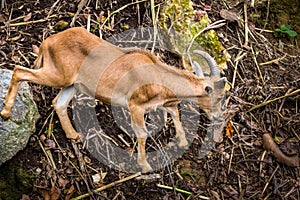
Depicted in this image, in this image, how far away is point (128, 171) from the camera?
5824mm

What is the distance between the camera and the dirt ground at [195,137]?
570cm

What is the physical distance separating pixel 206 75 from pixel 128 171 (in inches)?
58.0

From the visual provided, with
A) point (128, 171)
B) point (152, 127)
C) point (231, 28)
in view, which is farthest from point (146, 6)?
point (128, 171)

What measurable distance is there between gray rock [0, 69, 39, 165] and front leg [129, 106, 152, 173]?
1.20 m

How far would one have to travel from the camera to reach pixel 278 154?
6.14m

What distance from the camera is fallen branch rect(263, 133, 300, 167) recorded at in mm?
6090

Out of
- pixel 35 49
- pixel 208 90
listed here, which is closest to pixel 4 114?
pixel 35 49

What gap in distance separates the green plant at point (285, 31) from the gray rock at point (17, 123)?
4124mm

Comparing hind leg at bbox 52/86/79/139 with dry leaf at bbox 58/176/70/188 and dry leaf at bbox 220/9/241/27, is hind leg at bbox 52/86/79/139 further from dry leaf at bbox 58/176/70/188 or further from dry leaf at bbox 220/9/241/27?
dry leaf at bbox 220/9/241/27

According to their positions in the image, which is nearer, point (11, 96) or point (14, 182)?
point (11, 96)

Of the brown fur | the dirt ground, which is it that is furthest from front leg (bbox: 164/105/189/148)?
the brown fur

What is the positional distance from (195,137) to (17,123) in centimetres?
221

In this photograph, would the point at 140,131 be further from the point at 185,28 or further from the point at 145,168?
the point at 185,28

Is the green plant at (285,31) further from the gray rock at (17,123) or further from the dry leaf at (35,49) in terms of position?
the gray rock at (17,123)
